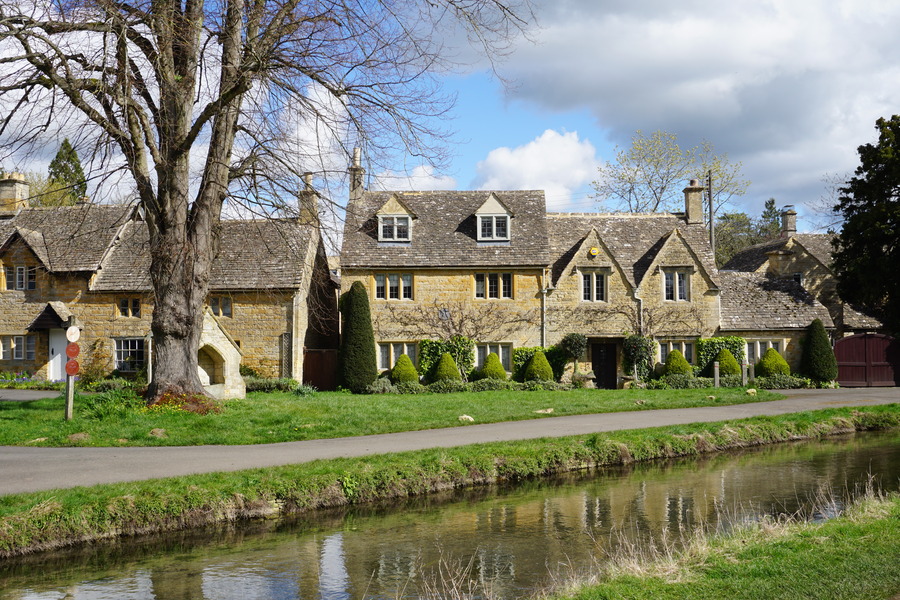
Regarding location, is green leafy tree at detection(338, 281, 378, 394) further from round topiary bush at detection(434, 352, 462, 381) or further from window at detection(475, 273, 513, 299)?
window at detection(475, 273, 513, 299)

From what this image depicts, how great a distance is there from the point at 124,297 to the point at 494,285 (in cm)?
1638

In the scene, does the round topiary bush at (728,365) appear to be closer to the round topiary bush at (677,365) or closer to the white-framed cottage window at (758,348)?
the round topiary bush at (677,365)

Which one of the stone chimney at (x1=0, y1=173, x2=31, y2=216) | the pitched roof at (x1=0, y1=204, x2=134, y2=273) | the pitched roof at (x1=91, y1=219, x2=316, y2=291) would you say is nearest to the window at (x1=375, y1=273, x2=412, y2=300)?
the pitched roof at (x1=91, y1=219, x2=316, y2=291)

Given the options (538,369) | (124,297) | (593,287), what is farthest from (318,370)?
(593,287)

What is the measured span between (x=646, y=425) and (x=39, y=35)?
659 inches

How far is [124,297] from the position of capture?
35188 mm

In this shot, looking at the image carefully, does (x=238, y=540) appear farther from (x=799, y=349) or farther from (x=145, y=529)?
(x=799, y=349)

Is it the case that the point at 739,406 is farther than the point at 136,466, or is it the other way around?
the point at 739,406

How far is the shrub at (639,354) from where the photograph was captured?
35250 mm

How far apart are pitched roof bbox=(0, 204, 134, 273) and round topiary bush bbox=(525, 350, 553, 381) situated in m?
18.2

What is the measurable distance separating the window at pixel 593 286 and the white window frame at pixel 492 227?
4.07 meters

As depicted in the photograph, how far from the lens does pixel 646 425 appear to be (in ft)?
68.4

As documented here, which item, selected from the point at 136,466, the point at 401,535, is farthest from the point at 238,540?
the point at 136,466

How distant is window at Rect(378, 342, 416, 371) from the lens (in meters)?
35.4
